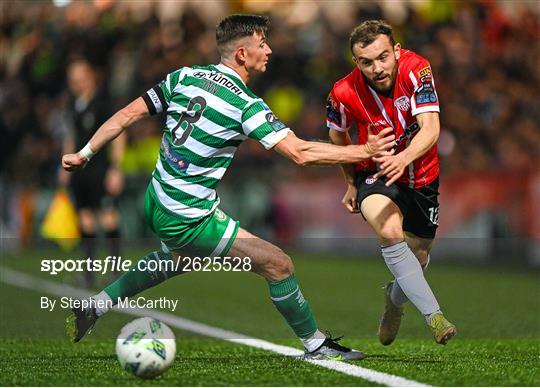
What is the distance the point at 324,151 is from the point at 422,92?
0.77 meters

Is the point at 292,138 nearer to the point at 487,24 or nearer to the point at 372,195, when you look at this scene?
the point at 372,195

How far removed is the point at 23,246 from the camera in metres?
18.4

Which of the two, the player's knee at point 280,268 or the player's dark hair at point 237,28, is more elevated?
the player's dark hair at point 237,28

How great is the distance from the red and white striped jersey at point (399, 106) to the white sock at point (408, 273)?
52cm

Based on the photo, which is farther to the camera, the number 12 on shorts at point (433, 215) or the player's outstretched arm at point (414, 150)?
the number 12 on shorts at point (433, 215)

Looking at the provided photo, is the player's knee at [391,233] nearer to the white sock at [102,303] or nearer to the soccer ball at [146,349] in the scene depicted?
the soccer ball at [146,349]

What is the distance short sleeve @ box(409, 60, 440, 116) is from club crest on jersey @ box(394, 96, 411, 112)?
0.17 feet

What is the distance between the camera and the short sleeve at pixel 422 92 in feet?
19.7

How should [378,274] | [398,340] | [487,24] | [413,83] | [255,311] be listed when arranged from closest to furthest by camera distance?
[413,83]
[398,340]
[255,311]
[378,274]
[487,24]

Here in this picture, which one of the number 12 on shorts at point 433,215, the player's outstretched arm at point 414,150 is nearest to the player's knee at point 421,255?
the number 12 on shorts at point 433,215

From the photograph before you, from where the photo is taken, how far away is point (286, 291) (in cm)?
595

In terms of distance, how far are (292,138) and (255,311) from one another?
12.6 ft

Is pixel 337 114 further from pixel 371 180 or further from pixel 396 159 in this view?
pixel 396 159

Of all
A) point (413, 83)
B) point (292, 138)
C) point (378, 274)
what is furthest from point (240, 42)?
point (378, 274)
